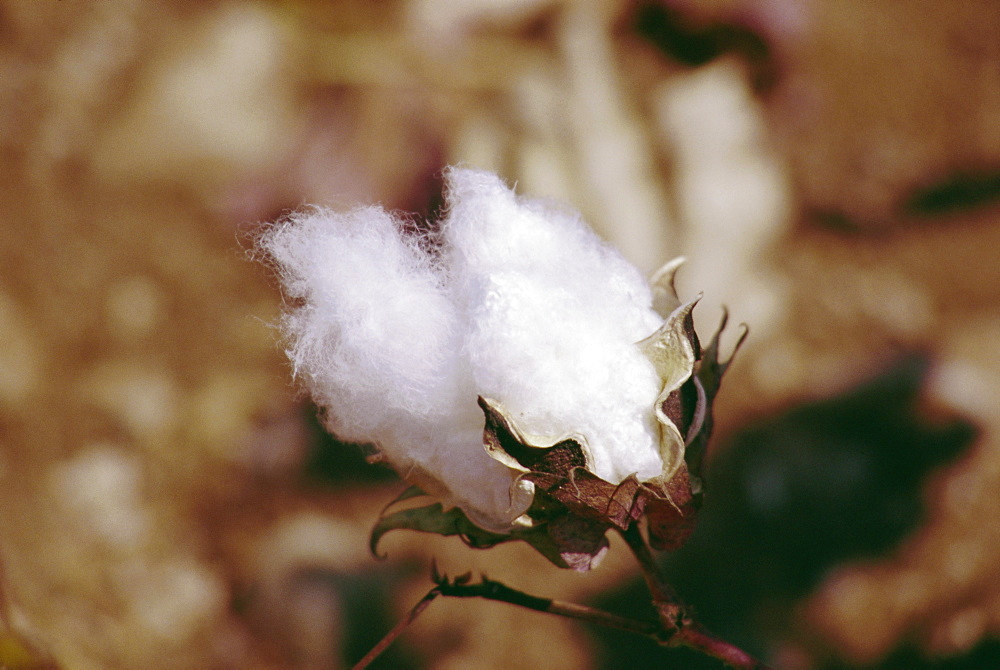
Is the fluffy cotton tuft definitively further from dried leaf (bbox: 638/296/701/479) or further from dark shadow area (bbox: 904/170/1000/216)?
dark shadow area (bbox: 904/170/1000/216)

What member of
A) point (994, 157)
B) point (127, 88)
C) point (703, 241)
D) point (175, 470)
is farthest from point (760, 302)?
point (127, 88)

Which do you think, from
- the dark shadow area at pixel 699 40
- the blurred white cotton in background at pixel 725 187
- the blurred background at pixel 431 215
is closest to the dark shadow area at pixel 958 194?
the blurred background at pixel 431 215

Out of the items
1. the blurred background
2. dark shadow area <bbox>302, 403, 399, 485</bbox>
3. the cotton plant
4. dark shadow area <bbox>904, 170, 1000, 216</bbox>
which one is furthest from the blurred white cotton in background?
the cotton plant

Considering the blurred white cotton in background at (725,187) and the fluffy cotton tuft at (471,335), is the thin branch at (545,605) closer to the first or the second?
the fluffy cotton tuft at (471,335)

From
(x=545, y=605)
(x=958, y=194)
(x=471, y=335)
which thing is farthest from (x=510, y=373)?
(x=958, y=194)

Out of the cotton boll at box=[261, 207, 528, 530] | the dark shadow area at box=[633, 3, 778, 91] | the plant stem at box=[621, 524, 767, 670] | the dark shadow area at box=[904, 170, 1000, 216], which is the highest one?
the dark shadow area at box=[633, 3, 778, 91]

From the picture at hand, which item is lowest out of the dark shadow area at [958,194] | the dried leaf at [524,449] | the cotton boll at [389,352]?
the dried leaf at [524,449]

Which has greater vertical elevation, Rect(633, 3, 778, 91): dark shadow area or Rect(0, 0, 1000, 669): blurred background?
Rect(633, 3, 778, 91): dark shadow area
